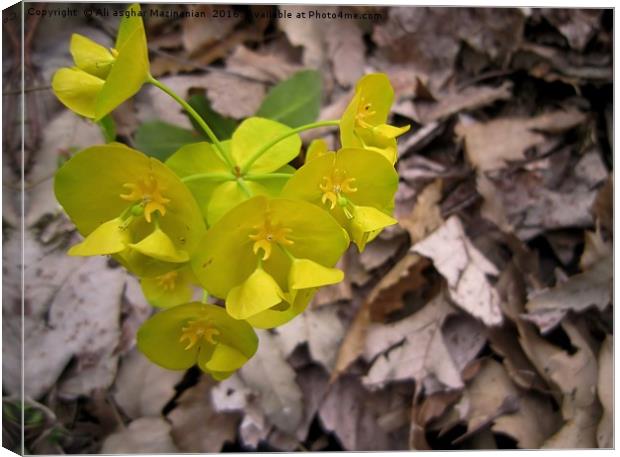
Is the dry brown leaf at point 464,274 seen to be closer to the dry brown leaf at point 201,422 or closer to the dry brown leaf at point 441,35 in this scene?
the dry brown leaf at point 441,35

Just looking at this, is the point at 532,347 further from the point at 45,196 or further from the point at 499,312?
the point at 45,196

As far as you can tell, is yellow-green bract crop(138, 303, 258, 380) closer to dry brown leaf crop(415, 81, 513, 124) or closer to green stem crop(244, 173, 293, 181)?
green stem crop(244, 173, 293, 181)

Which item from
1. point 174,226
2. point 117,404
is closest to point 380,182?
point 174,226

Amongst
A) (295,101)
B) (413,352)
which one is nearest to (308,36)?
(295,101)

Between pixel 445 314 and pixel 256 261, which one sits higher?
pixel 256 261

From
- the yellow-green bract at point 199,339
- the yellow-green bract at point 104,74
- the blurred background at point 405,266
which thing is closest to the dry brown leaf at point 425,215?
the blurred background at point 405,266

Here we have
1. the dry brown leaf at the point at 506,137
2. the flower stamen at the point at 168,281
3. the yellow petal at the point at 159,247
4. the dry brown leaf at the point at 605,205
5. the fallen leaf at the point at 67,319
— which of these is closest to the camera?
the yellow petal at the point at 159,247

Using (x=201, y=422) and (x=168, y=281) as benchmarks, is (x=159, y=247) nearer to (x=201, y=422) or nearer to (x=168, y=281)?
(x=168, y=281)
